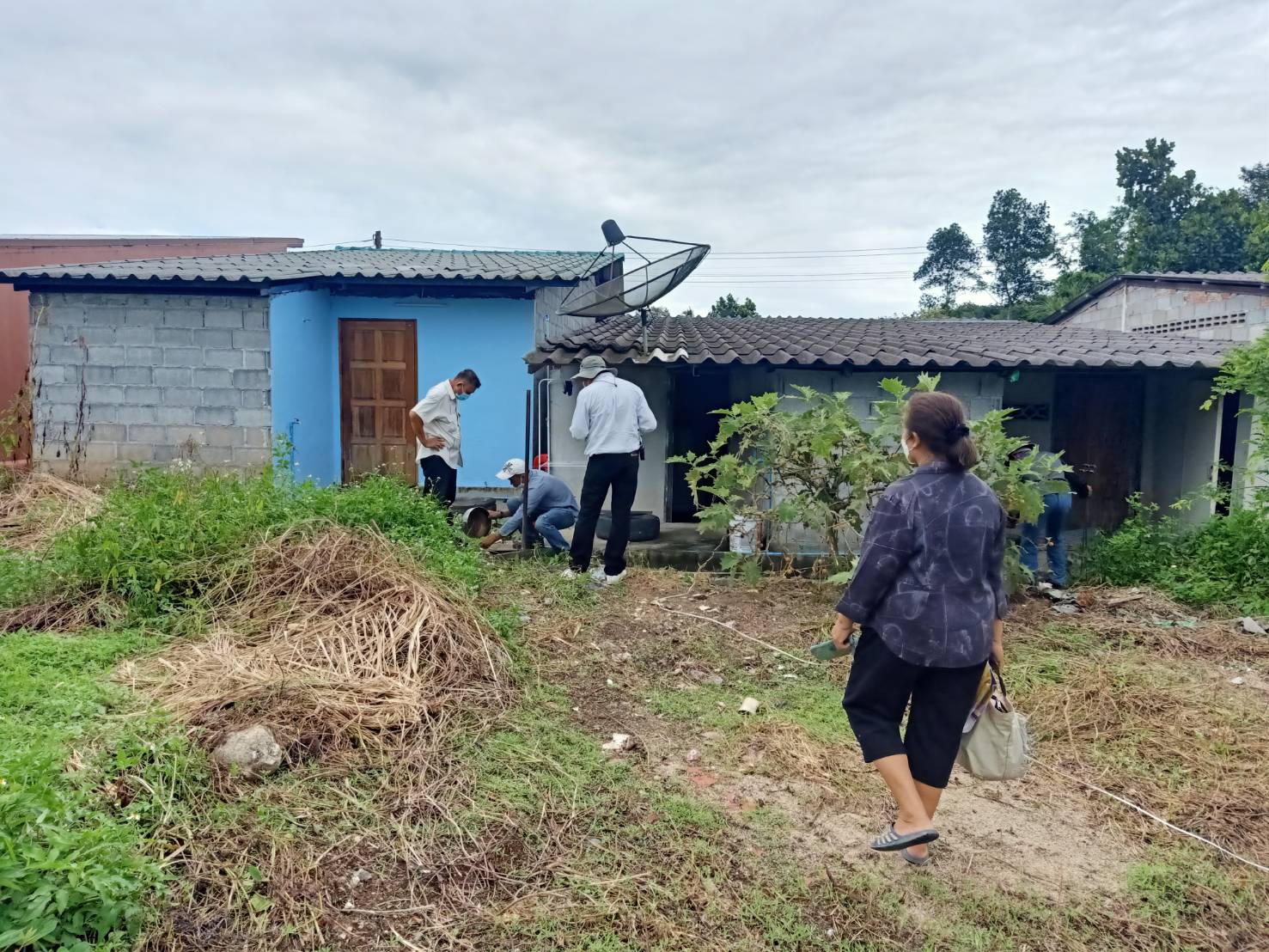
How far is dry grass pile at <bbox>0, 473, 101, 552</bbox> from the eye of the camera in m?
6.16

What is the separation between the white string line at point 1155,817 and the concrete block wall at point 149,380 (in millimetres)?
7764

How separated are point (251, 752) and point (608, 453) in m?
3.50

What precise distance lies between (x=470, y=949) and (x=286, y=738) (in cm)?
136

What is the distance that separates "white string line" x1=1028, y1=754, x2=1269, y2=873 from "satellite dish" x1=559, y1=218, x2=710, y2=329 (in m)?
5.29

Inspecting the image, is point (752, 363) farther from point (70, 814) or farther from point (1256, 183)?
point (1256, 183)

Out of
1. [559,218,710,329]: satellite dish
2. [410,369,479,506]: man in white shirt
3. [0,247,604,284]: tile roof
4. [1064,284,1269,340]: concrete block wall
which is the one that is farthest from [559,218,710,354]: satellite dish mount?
[1064,284,1269,340]: concrete block wall

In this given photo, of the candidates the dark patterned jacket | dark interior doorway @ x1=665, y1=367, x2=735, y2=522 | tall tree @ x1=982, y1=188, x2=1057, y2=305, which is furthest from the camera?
tall tree @ x1=982, y1=188, x2=1057, y2=305

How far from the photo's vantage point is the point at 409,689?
3770 mm

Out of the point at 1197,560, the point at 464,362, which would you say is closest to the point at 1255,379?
the point at 1197,560

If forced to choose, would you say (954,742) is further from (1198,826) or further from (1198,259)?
(1198,259)

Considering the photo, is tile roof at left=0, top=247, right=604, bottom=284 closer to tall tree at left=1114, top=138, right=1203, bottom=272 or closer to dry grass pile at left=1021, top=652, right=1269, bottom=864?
dry grass pile at left=1021, top=652, right=1269, bottom=864

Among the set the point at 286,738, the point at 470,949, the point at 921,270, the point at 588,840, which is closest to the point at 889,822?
the point at 588,840

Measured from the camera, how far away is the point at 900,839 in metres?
2.62

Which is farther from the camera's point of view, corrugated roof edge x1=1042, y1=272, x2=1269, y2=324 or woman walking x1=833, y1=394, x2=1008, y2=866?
corrugated roof edge x1=1042, y1=272, x2=1269, y2=324
